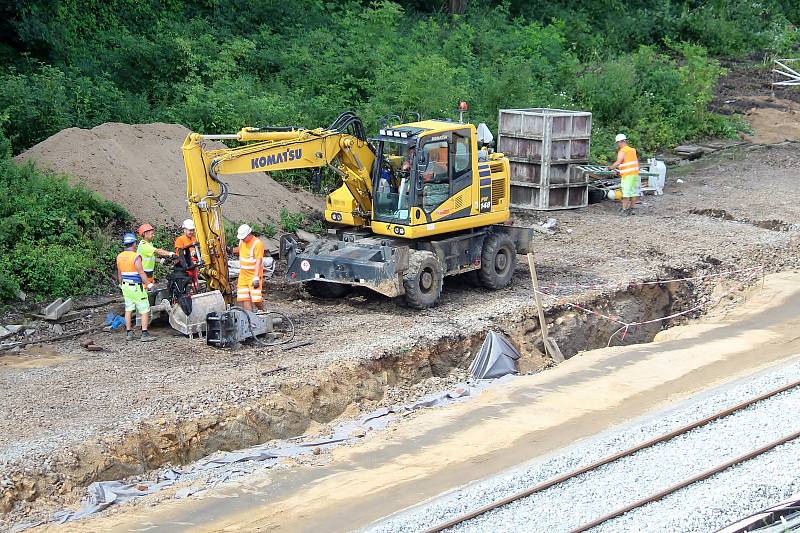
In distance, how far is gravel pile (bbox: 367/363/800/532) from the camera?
Answer: 995 cm

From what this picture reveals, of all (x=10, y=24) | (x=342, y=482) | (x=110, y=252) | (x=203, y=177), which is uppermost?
(x=10, y=24)

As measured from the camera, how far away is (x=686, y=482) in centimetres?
1066

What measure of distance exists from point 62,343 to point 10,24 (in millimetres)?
10249

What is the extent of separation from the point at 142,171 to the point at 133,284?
5.19 m

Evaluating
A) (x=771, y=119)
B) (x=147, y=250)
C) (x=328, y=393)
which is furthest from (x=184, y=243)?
(x=771, y=119)

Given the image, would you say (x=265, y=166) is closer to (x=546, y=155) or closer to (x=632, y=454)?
(x=632, y=454)

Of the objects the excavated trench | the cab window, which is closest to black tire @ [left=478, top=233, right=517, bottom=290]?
the excavated trench

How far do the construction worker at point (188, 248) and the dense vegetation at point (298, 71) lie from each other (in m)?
2.55

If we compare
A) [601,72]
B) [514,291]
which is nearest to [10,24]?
[514,291]

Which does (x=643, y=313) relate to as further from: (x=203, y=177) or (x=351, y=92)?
(x=351, y=92)

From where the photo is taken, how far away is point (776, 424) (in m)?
12.1

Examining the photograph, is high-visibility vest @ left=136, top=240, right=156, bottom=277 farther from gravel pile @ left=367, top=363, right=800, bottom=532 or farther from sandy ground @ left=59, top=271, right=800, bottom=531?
gravel pile @ left=367, top=363, right=800, bottom=532

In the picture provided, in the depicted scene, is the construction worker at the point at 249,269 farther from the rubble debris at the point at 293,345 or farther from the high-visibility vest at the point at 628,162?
the high-visibility vest at the point at 628,162

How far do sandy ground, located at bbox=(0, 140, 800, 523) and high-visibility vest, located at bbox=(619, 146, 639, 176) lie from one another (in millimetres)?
2282
